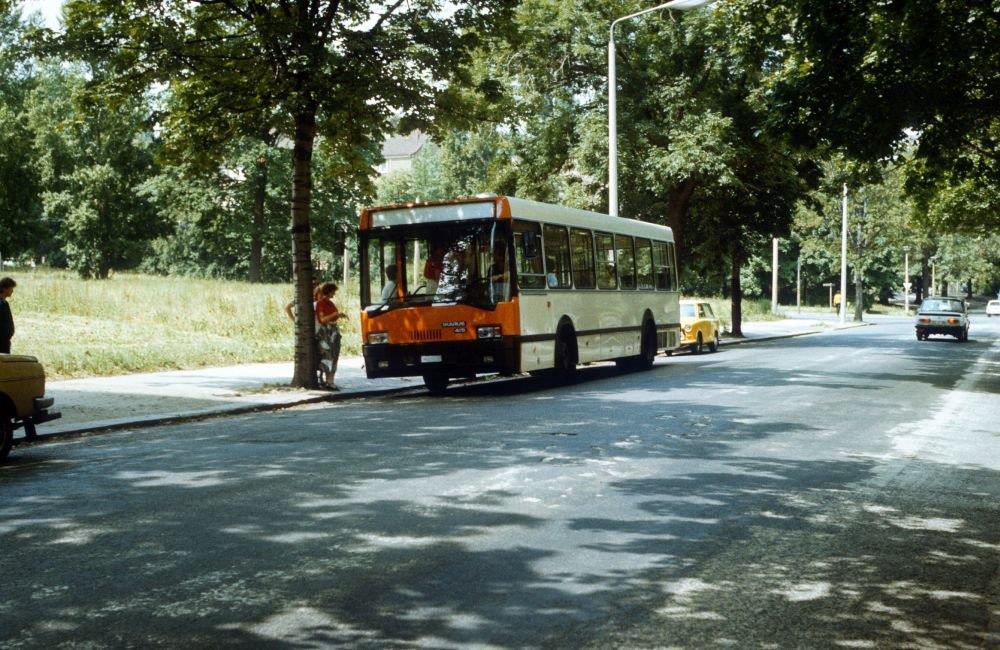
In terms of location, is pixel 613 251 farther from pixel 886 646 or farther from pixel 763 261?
pixel 763 261

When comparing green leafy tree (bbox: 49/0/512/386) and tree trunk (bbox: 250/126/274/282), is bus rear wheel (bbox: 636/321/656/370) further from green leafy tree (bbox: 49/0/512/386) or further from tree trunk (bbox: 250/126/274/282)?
tree trunk (bbox: 250/126/274/282)

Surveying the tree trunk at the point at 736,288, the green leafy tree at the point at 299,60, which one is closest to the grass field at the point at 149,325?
the green leafy tree at the point at 299,60

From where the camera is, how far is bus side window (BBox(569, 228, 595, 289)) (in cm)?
1869

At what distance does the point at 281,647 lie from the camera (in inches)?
175

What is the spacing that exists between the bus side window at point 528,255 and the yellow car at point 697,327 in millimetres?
13214

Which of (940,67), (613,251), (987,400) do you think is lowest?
(987,400)

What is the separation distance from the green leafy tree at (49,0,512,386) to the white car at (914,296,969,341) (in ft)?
89.5

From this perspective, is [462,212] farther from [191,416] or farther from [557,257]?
[191,416]

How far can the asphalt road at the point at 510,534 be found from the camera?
15.8 ft

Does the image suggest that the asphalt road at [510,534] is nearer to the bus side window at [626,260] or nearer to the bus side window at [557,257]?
the bus side window at [557,257]

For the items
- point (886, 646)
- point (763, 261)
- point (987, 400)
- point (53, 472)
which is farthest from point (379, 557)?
point (763, 261)

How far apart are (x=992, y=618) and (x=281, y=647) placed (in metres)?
3.39

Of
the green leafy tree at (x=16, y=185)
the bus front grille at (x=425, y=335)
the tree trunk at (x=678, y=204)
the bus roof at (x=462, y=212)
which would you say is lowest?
the bus front grille at (x=425, y=335)

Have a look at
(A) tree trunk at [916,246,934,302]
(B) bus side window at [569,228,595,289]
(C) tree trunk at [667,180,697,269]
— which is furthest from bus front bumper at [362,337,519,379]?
(A) tree trunk at [916,246,934,302]
